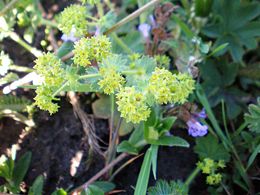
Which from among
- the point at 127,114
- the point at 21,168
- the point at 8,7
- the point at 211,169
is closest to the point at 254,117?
the point at 211,169

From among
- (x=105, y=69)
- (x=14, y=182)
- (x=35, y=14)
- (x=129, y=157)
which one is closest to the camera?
(x=105, y=69)

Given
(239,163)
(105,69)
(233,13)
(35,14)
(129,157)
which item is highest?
(35,14)

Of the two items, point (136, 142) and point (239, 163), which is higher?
point (136, 142)

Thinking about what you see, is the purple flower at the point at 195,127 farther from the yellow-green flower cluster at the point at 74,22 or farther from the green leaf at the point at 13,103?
the green leaf at the point at 13,103

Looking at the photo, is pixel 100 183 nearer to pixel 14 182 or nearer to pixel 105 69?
pixel 14 182

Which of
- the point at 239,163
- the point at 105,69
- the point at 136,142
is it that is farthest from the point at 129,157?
the point at 105,69

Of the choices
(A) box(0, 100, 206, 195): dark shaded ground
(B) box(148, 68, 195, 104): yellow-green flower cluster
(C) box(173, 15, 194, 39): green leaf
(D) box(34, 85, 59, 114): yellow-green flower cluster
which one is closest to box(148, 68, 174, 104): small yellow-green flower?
(B) box(148, 68, 195, 104): yellow-green flower cluster

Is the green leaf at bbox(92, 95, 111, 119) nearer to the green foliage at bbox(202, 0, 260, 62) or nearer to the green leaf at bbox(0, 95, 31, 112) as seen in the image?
the green leaf at bbox(0, 95, 31, 112)

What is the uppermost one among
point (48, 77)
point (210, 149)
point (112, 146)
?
point (48, 77)

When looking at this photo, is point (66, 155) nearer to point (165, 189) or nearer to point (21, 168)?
point (21, 168)
